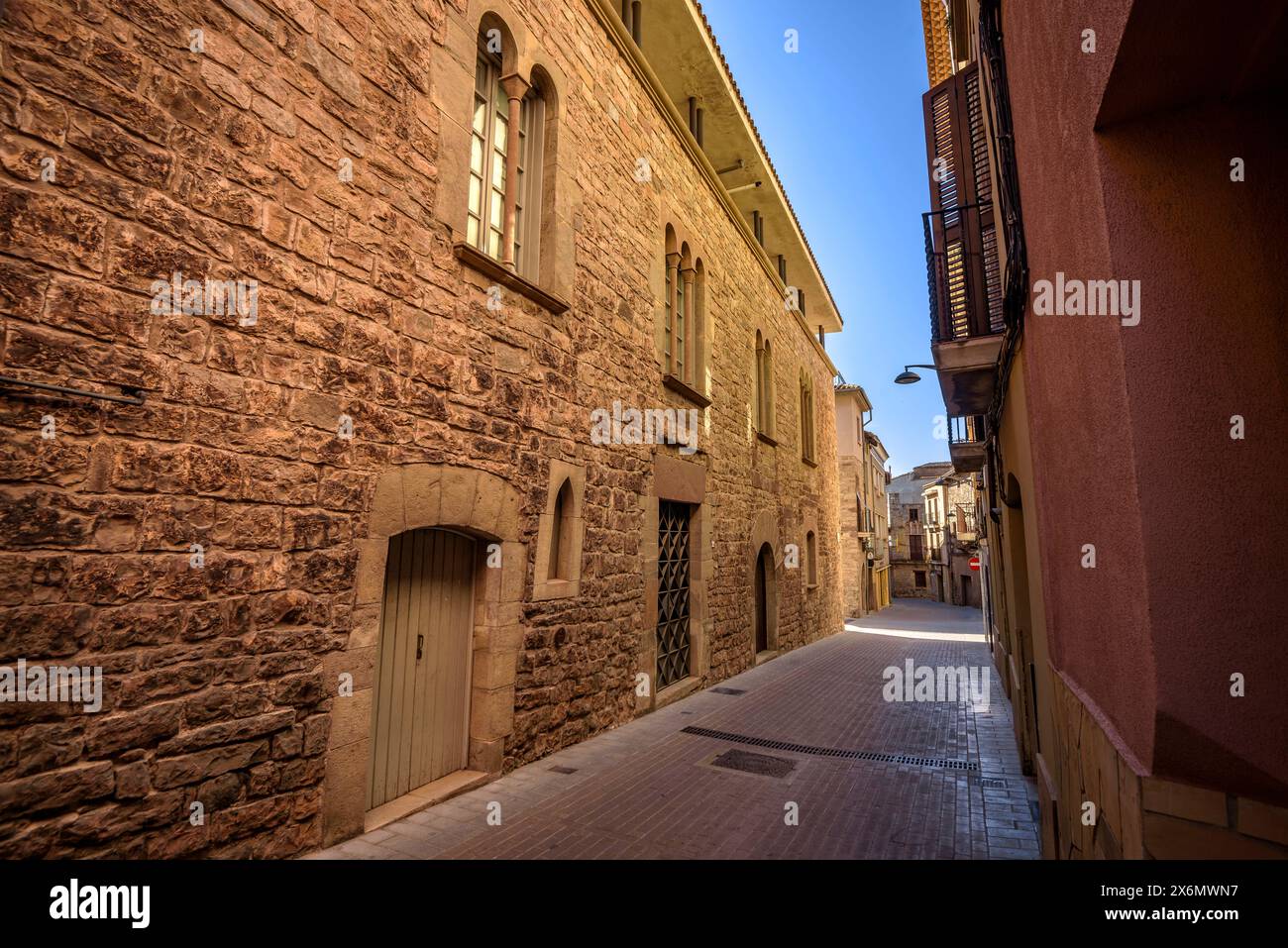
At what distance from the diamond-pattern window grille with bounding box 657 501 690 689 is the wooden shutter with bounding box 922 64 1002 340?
3.82 metres

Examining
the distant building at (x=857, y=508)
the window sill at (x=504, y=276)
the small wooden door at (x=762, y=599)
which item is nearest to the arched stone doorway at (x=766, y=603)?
the small wooden door at (x=762, y=599)

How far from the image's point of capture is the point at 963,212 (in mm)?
6371

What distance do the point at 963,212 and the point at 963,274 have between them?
649 millimetres

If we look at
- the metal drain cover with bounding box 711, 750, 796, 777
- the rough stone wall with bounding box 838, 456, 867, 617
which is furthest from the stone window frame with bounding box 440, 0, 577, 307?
the rough stone wall with bounding box 838, 456, 867, 617

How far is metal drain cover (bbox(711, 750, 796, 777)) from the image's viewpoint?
5230mm

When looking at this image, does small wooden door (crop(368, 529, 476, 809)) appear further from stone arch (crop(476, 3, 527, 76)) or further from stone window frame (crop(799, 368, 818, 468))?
stone window frame (crop(799, 368, 818, 468))

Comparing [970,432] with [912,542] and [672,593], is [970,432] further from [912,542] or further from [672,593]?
[912,542]

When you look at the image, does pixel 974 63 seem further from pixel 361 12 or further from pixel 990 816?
pixel 990 816

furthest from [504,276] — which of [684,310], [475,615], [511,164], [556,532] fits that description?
[684,310]

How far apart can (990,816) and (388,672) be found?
4.30m

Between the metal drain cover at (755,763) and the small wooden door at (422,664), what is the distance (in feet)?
7.40

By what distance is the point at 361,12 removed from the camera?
3969 mm

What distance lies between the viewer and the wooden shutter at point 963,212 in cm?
605
